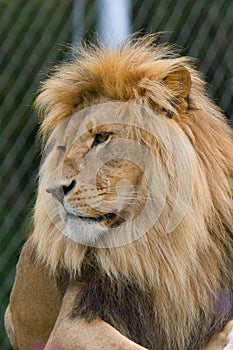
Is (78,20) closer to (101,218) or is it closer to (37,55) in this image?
(37,55)

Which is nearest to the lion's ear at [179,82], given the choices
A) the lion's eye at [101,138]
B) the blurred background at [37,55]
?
the lion's eye at [101,138]

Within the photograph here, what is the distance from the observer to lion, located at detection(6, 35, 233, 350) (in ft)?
6.28

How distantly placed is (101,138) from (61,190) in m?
0.12

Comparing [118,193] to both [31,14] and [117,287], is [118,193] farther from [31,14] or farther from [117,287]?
[31,14]

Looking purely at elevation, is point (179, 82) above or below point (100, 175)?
above

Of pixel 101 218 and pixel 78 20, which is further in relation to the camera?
pixel 78 20

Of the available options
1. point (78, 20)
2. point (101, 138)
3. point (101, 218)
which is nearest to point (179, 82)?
point (101, 138)

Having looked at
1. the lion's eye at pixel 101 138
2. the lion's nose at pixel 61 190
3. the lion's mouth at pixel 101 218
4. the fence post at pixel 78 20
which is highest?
the lion's eye at pixel 101 138

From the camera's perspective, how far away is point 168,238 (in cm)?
194

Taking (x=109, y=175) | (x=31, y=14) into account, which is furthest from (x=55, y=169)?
(x=31, y=14)

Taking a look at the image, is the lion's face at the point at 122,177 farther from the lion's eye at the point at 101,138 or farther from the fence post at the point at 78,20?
the fence post at the point at 78,20

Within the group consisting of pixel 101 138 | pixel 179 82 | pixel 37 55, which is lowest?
pixel 37 55

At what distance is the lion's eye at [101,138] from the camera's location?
1.94 m

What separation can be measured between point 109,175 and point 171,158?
0.10 m
